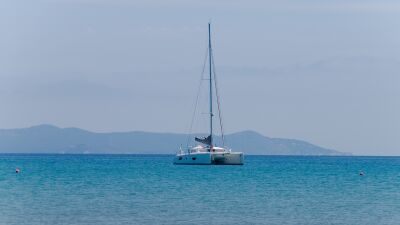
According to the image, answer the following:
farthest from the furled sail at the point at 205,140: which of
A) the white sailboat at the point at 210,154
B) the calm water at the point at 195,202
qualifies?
the calm water at the point at 195,202

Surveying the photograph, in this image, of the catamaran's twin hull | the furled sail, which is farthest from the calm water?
the furled sail

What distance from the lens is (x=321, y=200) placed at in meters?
56.7

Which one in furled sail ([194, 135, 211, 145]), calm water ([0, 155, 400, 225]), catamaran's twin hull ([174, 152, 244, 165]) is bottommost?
calm water ([0, 155, 400, 225])

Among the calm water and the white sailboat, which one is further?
the white sailboat

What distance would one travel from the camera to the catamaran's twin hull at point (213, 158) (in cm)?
10800

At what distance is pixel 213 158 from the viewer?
107812 mm

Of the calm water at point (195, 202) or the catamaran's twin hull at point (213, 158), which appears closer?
the calm water at point (195, 202)

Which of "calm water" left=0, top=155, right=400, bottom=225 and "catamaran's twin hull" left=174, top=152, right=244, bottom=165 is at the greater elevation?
"catamaran's twin hull" left=174, top=152, right=244, bottom=165

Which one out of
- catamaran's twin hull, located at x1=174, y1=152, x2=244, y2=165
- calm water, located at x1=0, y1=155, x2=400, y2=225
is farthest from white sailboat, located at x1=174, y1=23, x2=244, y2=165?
calm water, located at x1=0, y1=155, x2=400, y2=225

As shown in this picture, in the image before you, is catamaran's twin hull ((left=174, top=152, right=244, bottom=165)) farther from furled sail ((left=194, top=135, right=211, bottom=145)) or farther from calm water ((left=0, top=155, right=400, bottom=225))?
calm water ((left=0, top=155, right=400, bottom=225))

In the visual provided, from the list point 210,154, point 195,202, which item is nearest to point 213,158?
point 210,154

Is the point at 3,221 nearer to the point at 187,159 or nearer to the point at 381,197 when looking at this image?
the point at 381,197

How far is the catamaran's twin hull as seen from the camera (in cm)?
10800

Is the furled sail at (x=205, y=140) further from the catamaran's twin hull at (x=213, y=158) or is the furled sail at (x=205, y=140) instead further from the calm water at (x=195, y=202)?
the calm water at (x=195, y=202)
